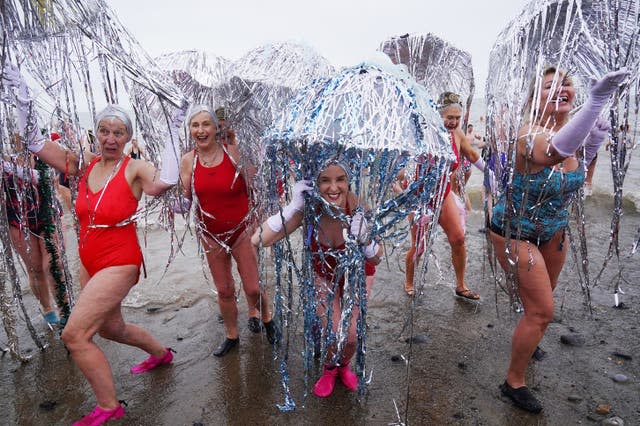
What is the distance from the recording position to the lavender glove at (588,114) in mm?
1805

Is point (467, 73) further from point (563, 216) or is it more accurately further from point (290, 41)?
point (563, 216)

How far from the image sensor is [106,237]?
251cm

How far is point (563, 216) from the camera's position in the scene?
7.95ft

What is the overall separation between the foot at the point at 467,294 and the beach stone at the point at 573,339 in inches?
33.6

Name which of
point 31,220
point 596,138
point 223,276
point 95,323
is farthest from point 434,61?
point 31,220

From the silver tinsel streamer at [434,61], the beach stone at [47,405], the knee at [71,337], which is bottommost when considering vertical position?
the beach stone at [47,405]

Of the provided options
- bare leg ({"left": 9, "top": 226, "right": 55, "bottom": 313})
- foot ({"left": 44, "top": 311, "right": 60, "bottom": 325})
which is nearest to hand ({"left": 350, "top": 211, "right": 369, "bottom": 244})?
bare leg ({"left": 9, "top": 226, "right": 55, "bottom": 313})

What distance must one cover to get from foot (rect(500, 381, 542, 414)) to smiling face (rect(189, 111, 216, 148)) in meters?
2.60

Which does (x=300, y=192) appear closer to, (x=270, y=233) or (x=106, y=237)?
(x=270, y=233)

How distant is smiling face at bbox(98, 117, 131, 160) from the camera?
2.60m

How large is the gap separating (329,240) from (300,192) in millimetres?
381

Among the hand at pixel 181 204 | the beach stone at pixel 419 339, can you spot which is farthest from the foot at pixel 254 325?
the beach stone at pixel 419 339

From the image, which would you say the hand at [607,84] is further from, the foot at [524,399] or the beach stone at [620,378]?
the beach stone at [620,378]

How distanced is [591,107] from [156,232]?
6.96 meters
